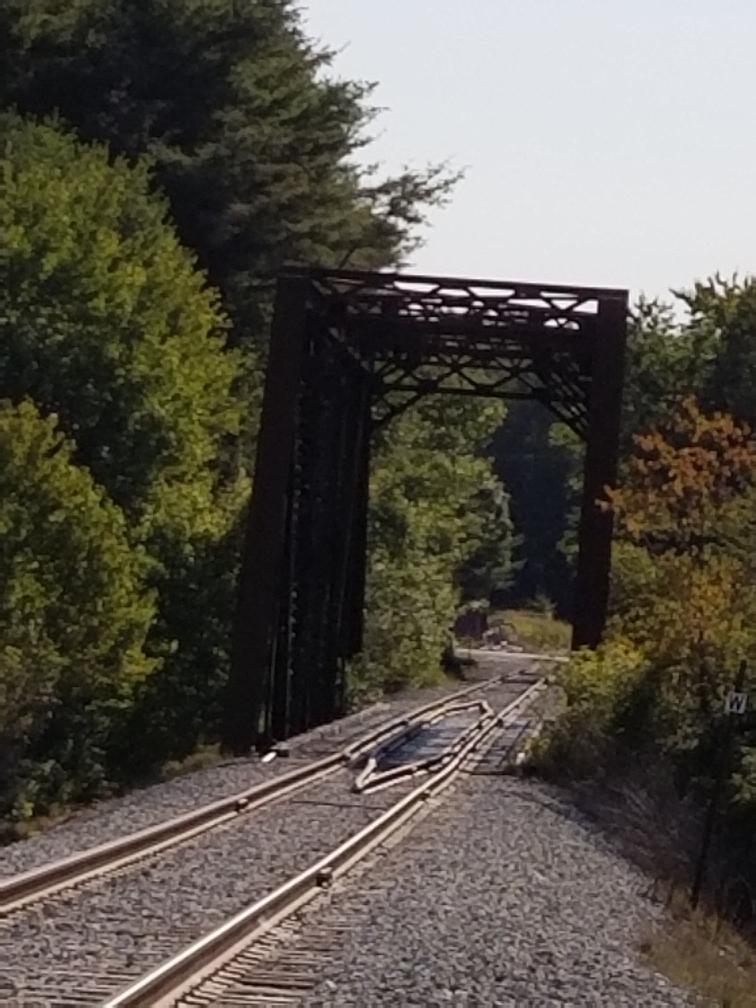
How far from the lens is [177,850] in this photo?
66.2ft

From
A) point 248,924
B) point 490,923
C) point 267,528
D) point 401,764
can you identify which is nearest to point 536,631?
point 267,528

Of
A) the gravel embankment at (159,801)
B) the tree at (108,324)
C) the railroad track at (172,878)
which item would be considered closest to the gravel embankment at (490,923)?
the railroad track at (172,878)

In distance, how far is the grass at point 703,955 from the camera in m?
15.0

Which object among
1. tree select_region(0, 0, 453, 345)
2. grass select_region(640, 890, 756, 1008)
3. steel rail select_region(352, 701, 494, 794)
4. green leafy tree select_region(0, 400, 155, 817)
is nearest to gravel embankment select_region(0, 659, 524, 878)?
steel rail select_region(352, 701, 494, 794)

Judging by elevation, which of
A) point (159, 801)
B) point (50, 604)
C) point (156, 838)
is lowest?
point (159, 801)

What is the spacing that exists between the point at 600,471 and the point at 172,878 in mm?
21031

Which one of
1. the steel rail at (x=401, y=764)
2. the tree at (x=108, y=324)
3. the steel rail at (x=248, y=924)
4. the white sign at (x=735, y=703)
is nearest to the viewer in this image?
the steel rail at (x=248, y=924)

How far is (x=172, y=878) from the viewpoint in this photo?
17969mm

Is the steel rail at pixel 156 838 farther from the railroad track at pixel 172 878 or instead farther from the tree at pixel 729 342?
the tree at pixel 729 342

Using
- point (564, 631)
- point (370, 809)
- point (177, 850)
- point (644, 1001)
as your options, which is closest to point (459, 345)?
point (370, 809)

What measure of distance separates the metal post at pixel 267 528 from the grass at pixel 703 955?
16.4 meters

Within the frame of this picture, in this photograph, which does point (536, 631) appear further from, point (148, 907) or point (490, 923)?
point (148, 907)

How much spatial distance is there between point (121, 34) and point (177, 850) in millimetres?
31304

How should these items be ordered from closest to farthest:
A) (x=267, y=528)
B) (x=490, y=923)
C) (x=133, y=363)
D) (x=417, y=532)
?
(x=490, y=923) → (x=267, y=528) → (x=133, y=363) → (x=417, y=532)
